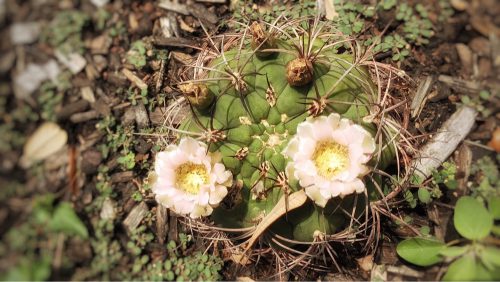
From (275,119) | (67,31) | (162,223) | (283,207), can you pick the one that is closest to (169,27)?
(67,31)

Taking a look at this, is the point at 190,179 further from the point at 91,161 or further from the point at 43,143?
the point at 43,143

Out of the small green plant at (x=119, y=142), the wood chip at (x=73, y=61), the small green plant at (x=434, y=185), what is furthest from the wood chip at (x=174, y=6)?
the small green plant at (x=434, y=185)

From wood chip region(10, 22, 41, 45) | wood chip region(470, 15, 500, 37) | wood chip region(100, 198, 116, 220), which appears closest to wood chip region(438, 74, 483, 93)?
wood chip region(470, 15, 500, 37)

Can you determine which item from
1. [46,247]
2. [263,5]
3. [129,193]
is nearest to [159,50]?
[263,5]

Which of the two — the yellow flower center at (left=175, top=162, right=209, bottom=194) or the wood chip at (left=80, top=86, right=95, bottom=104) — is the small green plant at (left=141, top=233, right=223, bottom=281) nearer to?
the yellow flower center at (left=175, top=162, right=209, bottom=194)

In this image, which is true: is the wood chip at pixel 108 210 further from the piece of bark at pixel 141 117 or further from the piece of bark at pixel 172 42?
the piece of bark at pixel 172 42

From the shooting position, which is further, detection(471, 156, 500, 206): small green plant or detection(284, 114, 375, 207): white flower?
detection(471, 156, 500, 206): small green plant
